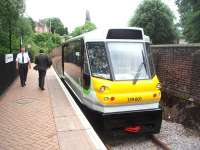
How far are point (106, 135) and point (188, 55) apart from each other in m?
5.34

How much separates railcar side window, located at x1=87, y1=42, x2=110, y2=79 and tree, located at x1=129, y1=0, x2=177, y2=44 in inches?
1333

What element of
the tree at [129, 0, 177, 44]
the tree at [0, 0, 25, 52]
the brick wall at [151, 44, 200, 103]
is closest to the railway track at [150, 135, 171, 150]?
the brick wall at [151, 44, 200, 103]

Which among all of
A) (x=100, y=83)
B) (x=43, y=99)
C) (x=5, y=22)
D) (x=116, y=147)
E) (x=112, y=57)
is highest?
(x=5, y=22)

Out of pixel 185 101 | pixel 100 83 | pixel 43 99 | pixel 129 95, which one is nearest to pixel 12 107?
pixel 43 99

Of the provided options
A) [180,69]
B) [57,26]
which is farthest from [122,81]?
[57,26]

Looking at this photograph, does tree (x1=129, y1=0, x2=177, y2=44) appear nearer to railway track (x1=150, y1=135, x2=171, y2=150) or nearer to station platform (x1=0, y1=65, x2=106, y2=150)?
station platform (x1=0, y1=65, x2=106, y2=150)

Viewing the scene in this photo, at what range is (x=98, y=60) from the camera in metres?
A: 9.83

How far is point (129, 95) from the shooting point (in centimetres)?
924

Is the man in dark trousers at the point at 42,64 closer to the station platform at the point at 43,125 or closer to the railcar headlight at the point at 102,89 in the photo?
the station platform at the point at 43,125

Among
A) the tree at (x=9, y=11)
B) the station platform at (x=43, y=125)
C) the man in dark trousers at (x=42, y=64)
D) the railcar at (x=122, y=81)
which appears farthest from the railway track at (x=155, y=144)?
the tree at (x=9, y=11)

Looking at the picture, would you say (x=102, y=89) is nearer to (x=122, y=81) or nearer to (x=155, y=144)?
(x=122, y=81)

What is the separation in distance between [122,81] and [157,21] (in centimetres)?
3551

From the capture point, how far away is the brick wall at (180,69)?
12273 mm

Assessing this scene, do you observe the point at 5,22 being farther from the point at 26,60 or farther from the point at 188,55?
the point at 188,55
